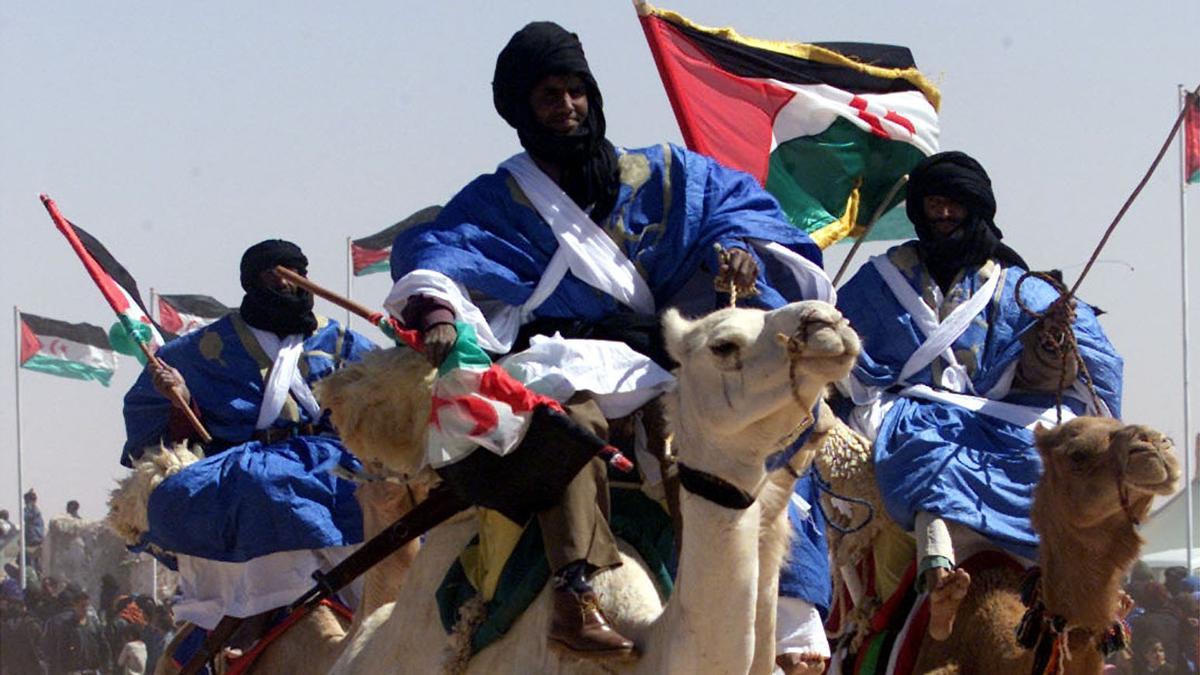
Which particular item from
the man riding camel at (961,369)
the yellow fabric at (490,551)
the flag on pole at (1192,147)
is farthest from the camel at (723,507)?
the flag on pole at (1192,147)

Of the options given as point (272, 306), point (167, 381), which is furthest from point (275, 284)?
point (167, 381)

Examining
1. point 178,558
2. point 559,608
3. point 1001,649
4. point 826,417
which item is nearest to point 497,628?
point 559,608

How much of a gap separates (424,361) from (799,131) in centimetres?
369

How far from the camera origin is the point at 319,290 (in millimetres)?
6754

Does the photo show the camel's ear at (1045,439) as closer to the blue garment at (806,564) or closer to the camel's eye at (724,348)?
the blue garment at (806,564)

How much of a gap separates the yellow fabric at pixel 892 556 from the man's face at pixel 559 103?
3347 mm

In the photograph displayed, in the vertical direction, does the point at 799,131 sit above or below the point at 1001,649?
above

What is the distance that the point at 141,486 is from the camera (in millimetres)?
10492

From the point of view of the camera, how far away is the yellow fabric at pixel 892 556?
390 inches

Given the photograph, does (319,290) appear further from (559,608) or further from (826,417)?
(826,417)

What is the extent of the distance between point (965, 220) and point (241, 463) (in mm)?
3244

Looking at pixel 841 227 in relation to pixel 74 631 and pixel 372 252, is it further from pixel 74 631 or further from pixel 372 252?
pixel 74 631

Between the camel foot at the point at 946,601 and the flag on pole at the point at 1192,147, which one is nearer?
the camel foot at the point at 946,601

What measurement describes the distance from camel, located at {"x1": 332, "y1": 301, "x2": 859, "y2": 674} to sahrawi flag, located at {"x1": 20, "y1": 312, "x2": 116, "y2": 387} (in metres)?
23.3
